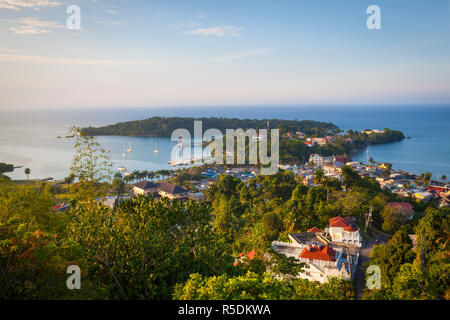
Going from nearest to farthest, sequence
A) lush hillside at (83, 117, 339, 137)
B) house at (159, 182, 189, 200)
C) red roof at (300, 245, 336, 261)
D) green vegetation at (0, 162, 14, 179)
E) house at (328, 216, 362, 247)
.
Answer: red roof at (300, 245, 336, 261) → house at (328, 216, 362, 247) → house at (159, 182, 189, 200) → green vegetation at (0, 162, 14, 179) → lush hillside at (83, 117, 339, 137)

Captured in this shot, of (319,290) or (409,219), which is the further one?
(409,219)

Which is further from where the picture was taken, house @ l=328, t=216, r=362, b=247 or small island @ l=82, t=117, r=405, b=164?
small island @ l=82, t=117, r=405, b=164

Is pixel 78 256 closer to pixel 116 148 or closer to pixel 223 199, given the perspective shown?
pixel 223 199

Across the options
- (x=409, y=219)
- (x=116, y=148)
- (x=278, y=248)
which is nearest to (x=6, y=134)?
(x=116, y=148)

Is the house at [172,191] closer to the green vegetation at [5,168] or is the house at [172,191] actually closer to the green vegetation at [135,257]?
the green vegetation at [5,168]

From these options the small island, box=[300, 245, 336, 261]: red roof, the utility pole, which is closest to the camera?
box=[300, 245, 336, 261]: red roof

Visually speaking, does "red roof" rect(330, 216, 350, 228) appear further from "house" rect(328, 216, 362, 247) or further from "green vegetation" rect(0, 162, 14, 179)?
"green vegetation" rect(0, 162, 14, 179)

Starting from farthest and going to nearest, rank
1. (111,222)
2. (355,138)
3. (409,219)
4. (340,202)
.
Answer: (355,138) < (340,202) < (409,219) < (111,222)

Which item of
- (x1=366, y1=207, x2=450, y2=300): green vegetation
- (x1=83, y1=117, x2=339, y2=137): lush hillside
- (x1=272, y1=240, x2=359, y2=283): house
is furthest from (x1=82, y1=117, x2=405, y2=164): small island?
(x1=272, y1=240, x2=359, y2=283): house
